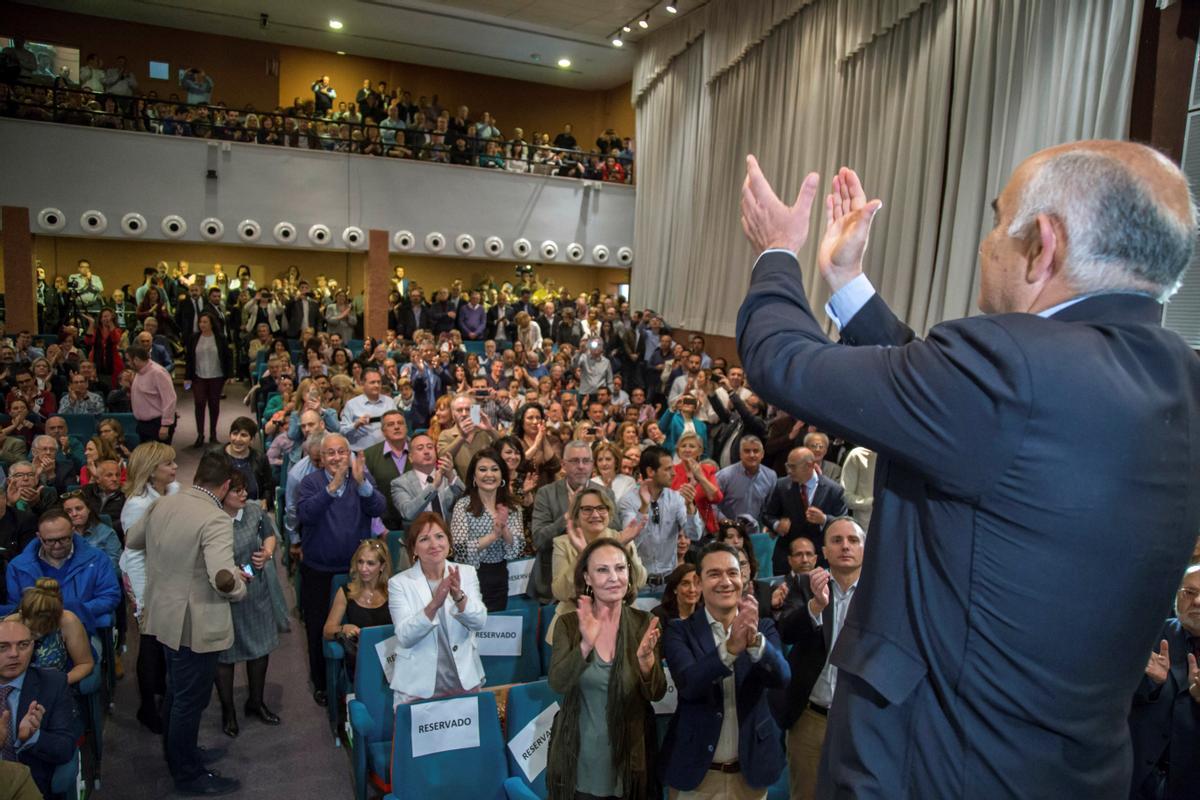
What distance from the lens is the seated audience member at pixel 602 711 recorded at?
2768 millimetres

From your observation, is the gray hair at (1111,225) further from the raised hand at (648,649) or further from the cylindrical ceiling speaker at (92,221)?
the cylindrical ceiling speaker at (92,221)

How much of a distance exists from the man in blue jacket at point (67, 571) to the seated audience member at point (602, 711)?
7.70 ft

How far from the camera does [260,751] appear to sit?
403cm

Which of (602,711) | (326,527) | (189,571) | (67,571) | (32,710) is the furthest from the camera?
(326,527)

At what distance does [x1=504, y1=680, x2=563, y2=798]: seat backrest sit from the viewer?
3.13 m

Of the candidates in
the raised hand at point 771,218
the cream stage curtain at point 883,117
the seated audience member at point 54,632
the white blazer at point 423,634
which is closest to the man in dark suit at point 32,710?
the seated audience member at point 54,632

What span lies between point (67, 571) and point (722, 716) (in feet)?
10.2

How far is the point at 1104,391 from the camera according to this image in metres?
0.80

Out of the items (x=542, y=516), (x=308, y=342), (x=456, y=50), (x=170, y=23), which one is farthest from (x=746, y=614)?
(x=170, y=23)

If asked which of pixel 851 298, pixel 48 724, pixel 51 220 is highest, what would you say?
pixel 51 220

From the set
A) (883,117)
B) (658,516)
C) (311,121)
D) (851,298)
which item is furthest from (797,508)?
(311,121)

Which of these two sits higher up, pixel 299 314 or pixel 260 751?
pixel 299 314

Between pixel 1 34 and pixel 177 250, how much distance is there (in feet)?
16.1

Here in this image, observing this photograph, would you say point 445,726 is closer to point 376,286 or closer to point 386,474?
point 386,474
